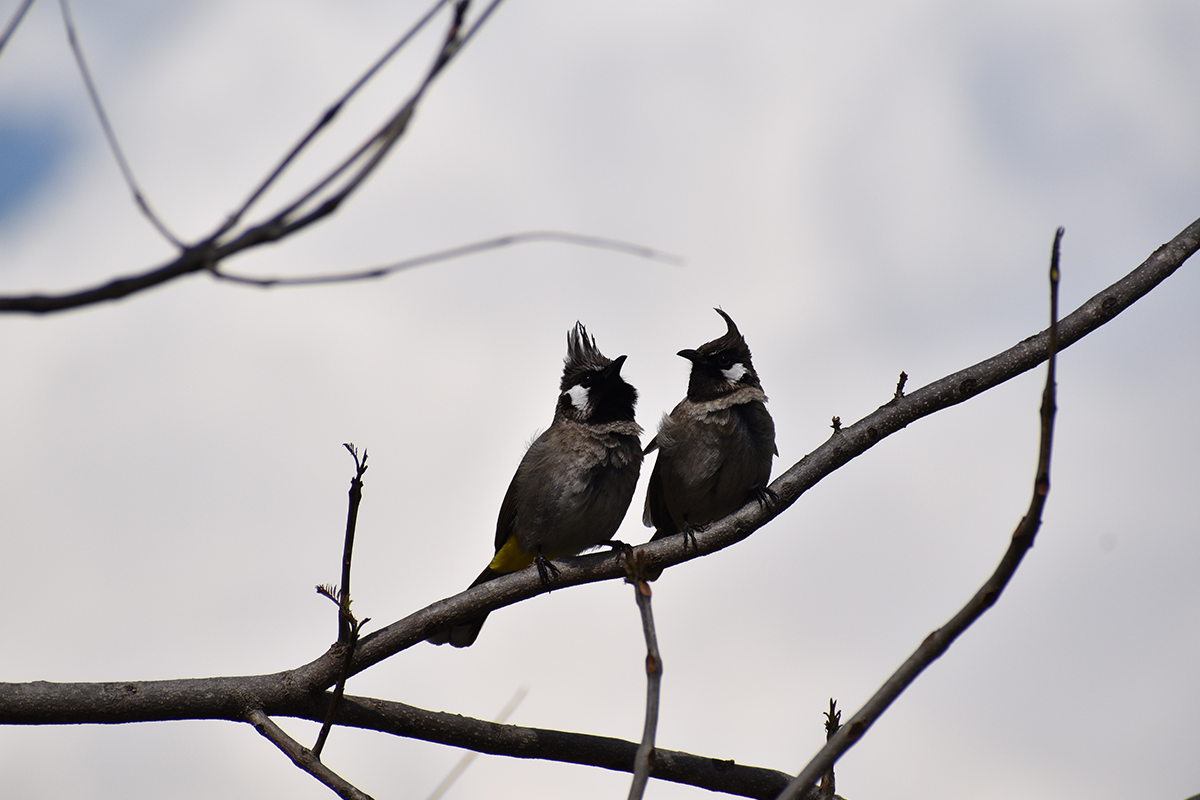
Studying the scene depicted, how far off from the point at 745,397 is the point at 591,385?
1.00 metres

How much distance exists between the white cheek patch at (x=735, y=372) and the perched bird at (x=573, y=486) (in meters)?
0.64

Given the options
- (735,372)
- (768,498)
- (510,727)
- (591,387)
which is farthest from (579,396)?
(510,727)

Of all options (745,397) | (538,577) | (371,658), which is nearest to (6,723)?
(371,658)

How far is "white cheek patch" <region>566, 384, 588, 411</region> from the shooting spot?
19.8 feet

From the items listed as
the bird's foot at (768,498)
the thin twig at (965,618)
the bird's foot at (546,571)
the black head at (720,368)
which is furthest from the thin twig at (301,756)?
the black head at (720,368)

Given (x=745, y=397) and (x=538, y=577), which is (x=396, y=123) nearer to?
(x=538, y=577)

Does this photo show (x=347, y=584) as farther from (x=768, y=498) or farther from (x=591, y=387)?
(x=591, y=387)

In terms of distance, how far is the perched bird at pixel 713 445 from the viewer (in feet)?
18.7

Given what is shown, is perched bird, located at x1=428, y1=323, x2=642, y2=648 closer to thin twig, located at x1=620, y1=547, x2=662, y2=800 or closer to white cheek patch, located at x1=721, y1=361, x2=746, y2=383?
white cheek patch, located at x1=721, y1=361, x2=746, y2=383

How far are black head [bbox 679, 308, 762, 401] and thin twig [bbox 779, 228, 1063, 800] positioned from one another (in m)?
4.26

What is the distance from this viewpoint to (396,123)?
1.42 m

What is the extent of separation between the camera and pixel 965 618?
1.73m

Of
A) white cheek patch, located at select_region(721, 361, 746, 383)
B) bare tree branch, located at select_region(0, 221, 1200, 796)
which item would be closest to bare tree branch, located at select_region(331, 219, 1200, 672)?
bare tree branch, located at select_region(0, 221, 1200, 796)

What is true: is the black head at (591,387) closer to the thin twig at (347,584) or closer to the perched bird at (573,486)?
the perched bird at (573,486)
